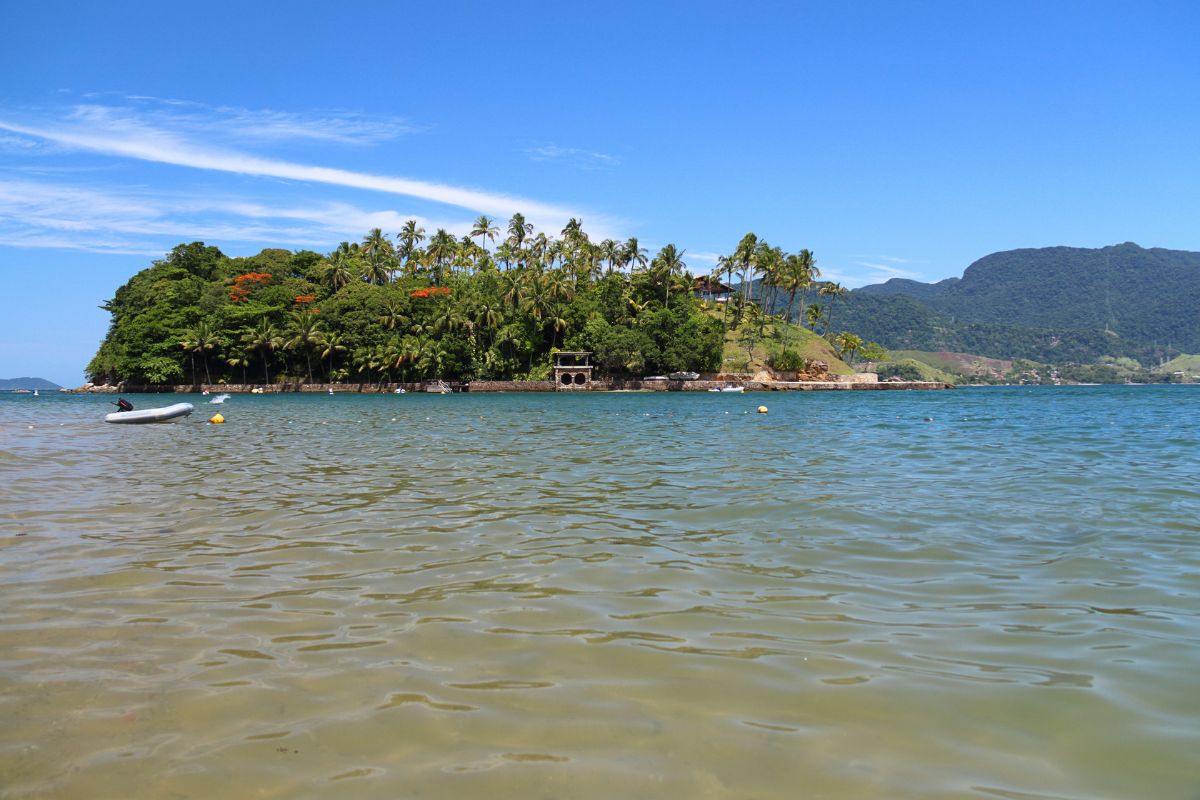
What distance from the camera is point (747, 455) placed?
16438mm

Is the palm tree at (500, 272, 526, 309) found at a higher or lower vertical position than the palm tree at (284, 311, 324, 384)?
higher

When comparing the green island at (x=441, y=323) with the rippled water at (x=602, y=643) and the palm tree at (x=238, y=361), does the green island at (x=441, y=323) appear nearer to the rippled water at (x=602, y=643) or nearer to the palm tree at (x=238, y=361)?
the palm tree at (x=238, y=361)

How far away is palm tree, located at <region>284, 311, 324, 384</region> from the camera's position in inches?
3858

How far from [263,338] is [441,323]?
75.5ft

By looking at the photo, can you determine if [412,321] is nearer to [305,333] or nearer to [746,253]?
[305,333]

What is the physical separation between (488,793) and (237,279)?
118 meters

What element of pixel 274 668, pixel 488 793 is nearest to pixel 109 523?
pixel 274 668

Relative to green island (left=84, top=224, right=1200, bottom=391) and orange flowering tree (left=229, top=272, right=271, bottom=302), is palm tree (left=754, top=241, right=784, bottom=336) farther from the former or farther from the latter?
orange flowering tree (left=229, top=272, right=271, bottom=302)

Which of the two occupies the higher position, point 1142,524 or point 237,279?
point 237,279

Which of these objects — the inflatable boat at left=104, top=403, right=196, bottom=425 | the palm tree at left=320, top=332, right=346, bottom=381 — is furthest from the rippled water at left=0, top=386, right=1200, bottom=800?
the palm tree at left=320, top=332, right=346, bottom=381

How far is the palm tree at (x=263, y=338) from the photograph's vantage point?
9775 centimetres

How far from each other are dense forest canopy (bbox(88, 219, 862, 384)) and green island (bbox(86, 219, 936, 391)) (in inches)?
7.8

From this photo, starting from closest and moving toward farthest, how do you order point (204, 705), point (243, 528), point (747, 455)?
point (204, 705)
point (243, 528)
point (747, 455)

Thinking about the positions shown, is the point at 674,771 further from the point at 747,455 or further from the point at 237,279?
the point at 237,279
